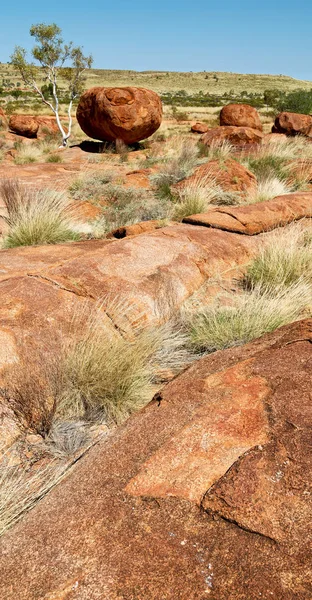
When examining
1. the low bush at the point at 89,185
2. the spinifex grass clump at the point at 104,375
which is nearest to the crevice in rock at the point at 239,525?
the spinifex grass clump at the point at 104,375

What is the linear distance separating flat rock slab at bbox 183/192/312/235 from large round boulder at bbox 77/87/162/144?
1098 centimetres

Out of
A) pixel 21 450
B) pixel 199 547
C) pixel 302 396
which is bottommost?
pixel 21 450

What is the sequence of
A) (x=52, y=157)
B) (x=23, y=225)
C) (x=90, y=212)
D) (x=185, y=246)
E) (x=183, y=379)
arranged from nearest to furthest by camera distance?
(x=183, y=379)
(x=185, y=246)
(x=23, y=225)
(x=90, y=212)
(x=52, y=157)

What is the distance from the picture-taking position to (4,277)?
3.84 m

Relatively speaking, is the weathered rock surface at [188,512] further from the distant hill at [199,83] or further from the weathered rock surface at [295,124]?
the distant hill at [199,83]

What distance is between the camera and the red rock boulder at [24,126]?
22.8 meters

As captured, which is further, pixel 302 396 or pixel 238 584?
pixel 302 396

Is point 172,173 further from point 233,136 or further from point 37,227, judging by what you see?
point 233,136

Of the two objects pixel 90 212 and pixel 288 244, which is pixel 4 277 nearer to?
pixel 288 244

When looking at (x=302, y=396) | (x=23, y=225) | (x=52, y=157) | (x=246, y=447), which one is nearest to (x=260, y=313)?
(x=302, y=396)

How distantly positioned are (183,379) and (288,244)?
3.38 metres

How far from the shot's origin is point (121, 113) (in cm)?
1638

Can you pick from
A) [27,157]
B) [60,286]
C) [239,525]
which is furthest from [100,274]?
[27,157]

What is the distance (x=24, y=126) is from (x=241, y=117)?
35.6ft
